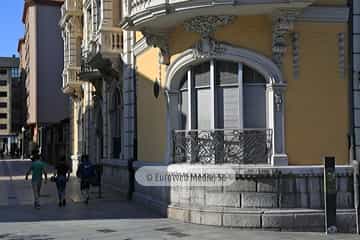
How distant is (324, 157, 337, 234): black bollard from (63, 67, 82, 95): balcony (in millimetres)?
20697

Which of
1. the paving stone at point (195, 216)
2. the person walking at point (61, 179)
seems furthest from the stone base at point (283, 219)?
the person walking at point (61, 179)

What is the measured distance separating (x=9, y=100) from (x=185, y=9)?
10708cm

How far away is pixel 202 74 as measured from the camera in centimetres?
1425

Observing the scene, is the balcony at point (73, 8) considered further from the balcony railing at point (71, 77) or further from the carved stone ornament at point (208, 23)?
the carved stone ornament at point (208, 23)

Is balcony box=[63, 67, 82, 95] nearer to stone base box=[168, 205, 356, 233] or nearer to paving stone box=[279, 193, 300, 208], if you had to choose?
stone base box=[168, 205, 356, 233]

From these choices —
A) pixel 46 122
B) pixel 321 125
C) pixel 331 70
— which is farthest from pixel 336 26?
pixel 46 122

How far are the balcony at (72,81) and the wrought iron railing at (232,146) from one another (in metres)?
18.4

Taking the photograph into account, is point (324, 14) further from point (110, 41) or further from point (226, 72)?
point (110, 41)

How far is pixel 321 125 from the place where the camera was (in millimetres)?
13664

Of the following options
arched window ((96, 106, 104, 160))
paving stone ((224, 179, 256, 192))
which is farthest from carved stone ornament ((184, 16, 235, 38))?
arched window ((96, 106, 104, 160))

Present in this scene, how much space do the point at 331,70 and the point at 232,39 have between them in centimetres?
245

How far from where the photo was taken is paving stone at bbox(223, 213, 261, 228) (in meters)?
13.0

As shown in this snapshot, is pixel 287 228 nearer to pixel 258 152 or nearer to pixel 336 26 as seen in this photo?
pixel 258 152

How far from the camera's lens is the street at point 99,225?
12.4m
